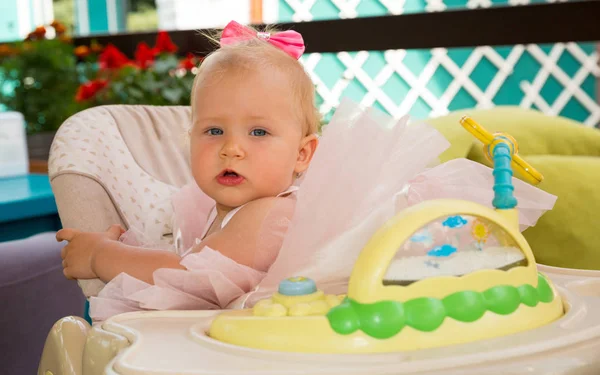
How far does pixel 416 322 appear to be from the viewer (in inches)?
21.3

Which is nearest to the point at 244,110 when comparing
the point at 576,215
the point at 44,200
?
the point at 576,215

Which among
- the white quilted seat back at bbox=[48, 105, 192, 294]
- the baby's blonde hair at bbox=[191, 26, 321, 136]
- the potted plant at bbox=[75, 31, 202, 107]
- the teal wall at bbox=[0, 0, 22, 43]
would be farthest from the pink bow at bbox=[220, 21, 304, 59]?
the teal wall at bbox=[0, 0, 22, 43]

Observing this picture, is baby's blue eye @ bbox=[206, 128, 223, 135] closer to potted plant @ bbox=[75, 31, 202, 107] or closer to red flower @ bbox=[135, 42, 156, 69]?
potted plant @ bbox=[75, 31, 202, 107]

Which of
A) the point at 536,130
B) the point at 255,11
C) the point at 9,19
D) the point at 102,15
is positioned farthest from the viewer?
the point at 9,19

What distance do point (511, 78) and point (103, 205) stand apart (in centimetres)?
240

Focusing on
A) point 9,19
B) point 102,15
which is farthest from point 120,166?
point 9,19

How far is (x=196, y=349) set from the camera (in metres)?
0.56

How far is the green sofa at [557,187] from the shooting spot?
3.77ft

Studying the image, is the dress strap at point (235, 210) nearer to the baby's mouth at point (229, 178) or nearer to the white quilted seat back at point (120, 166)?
the baby's mouth at point (229, 178)

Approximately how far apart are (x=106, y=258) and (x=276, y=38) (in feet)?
1.10

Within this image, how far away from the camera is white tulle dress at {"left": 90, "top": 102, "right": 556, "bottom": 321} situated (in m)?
0.70

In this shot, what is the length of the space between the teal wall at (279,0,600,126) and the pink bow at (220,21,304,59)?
6.85 feet

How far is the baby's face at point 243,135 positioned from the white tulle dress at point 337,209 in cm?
7

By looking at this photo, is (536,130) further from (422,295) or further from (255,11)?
(255,11)
